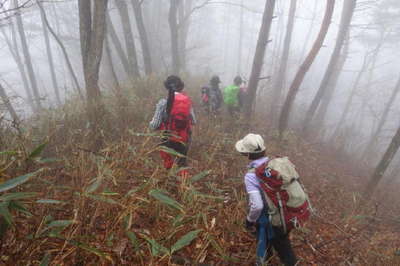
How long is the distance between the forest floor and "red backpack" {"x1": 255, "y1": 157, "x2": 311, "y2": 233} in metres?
0.64

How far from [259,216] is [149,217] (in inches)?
Answer: 46.2

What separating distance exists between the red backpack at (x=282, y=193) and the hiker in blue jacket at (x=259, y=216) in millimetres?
87

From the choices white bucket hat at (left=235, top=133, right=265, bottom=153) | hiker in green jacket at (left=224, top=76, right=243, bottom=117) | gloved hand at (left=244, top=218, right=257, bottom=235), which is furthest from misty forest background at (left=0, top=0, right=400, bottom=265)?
white bucket hat at (left=235, top=133, right=265, bottom=153)

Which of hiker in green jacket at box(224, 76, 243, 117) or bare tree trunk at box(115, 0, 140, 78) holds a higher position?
bare tree trunk at box(115, 0, 140, 78)

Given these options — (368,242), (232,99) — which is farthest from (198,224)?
(232,99)

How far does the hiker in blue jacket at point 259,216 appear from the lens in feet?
7.70

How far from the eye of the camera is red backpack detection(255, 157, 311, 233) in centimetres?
223

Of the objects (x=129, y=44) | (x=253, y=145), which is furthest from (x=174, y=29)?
(x=253, y=145)

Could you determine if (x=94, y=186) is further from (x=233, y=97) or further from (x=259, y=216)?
(x=233, y=97)

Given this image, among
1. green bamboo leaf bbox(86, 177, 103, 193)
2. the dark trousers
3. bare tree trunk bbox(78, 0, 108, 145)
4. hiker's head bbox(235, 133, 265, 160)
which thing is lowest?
the dark trousers

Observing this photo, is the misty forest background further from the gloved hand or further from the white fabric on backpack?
the white fabric on backpack

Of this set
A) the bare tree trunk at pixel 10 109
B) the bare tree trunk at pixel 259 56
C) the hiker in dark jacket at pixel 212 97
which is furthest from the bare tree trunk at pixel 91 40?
the bare tree trunk at pixel 259 56

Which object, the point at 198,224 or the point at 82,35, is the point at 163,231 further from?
the point at 82,35

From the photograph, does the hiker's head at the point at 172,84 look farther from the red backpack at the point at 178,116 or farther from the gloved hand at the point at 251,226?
the gloved hand at the point at 251,226
